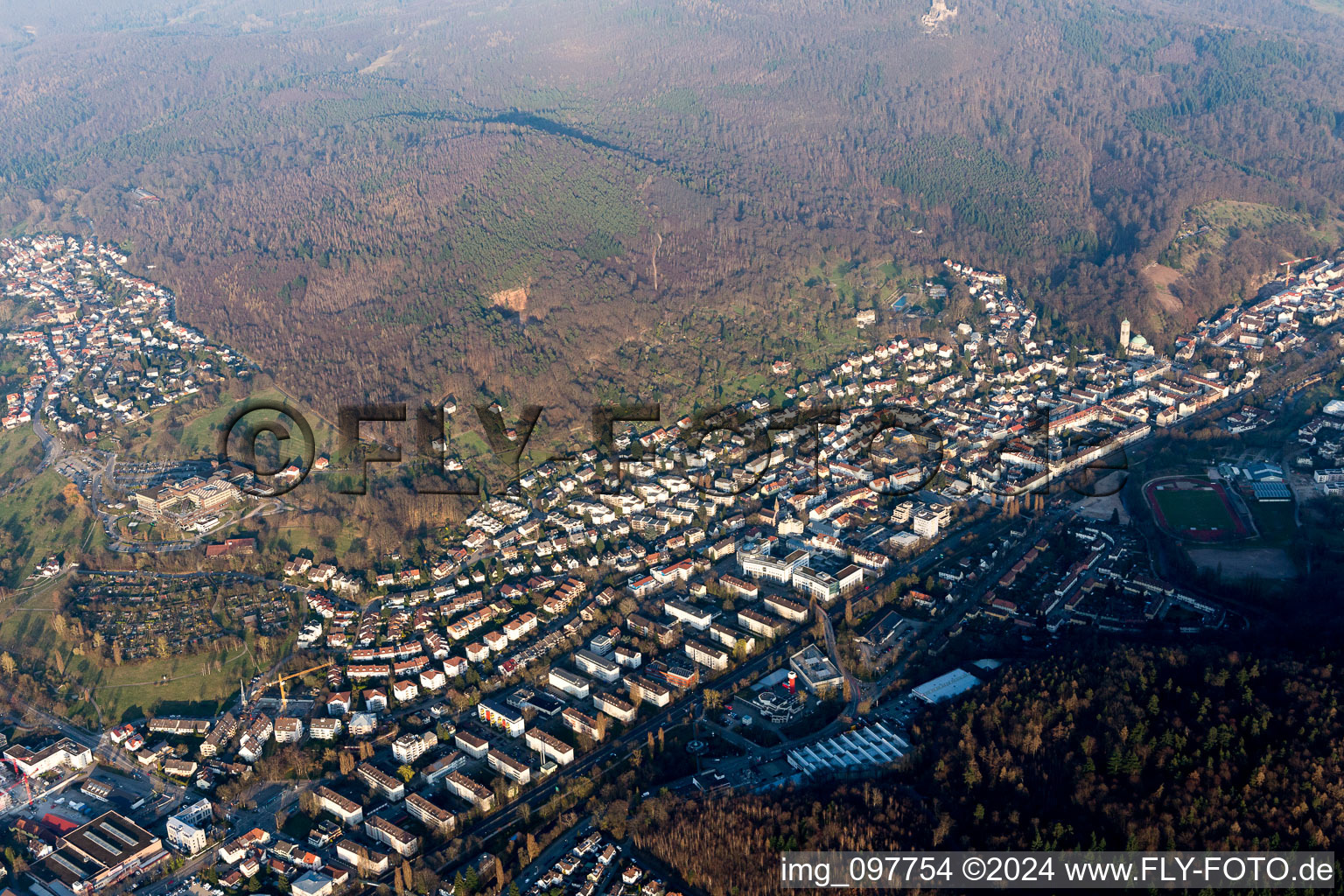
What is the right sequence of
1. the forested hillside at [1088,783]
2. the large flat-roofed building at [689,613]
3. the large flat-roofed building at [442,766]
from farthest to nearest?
the large flat-roofed building at [689,613] < the large flat-roofed building at [442,766] < the forested hillside at [1088,783]

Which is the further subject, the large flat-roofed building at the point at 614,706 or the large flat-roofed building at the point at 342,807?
the large flat-roofed building at the point at 614,706

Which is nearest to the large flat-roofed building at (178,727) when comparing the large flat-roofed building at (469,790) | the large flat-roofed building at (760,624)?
the large flat-roofed building at (469,790)

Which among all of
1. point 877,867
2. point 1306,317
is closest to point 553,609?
point 877,867

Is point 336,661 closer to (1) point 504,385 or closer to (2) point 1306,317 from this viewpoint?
(1) point 504,385

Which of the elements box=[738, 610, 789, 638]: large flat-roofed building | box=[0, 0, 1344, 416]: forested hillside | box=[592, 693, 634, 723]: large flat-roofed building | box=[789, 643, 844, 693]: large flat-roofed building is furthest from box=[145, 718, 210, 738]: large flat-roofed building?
box=[0, 0, 1344, 416]: forested hillside

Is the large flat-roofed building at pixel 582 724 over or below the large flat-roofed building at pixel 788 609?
below

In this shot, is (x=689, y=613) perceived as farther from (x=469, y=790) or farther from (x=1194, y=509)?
(x=1194, y=509)

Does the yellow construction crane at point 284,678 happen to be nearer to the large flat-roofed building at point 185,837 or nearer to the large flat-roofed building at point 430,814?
the large flat-roofed building at point 185,837
